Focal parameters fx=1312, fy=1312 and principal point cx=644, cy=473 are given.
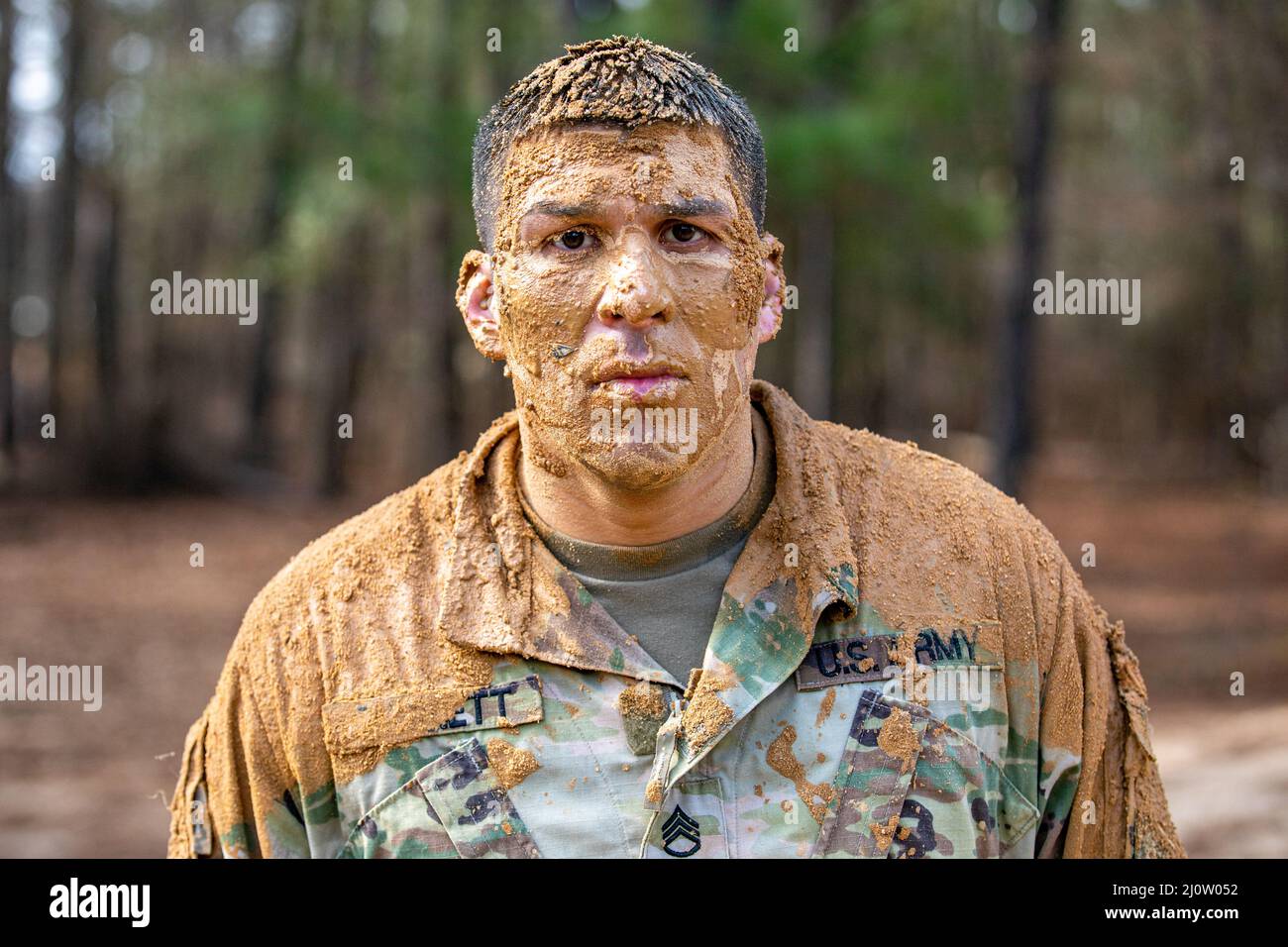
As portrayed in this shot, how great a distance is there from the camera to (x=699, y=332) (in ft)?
9.30

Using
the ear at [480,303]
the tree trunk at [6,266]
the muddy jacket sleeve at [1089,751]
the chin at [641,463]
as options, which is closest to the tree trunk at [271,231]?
the tree trunk at [6,266]

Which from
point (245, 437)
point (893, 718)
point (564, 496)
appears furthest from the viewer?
point (245, 437)

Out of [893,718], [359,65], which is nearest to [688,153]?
[893,718]

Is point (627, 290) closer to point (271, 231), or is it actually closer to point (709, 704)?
point (709, 704)

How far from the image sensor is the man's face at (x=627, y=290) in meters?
2.77

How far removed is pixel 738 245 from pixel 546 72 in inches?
22.9

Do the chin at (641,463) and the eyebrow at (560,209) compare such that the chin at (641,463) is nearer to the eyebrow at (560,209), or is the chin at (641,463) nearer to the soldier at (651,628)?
the soldier at (651,628)

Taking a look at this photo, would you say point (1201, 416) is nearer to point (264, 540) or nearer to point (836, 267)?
point (836, 267)

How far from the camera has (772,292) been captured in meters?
3.14

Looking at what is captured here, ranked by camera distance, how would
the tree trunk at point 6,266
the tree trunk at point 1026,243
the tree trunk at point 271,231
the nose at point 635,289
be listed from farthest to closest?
the tree trunk at point 6,266
the tree trunk at point 271,231
the tree trunk at point 1026,243
the nose at point 635,289

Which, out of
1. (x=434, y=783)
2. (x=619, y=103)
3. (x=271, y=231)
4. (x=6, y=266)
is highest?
(x=271, y=231)

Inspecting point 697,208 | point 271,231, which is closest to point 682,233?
point 697,208

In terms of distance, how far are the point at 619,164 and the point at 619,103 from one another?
0.46ft

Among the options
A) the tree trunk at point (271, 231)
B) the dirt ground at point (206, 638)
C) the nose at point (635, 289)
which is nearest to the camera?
the nose at point (635, 289)
